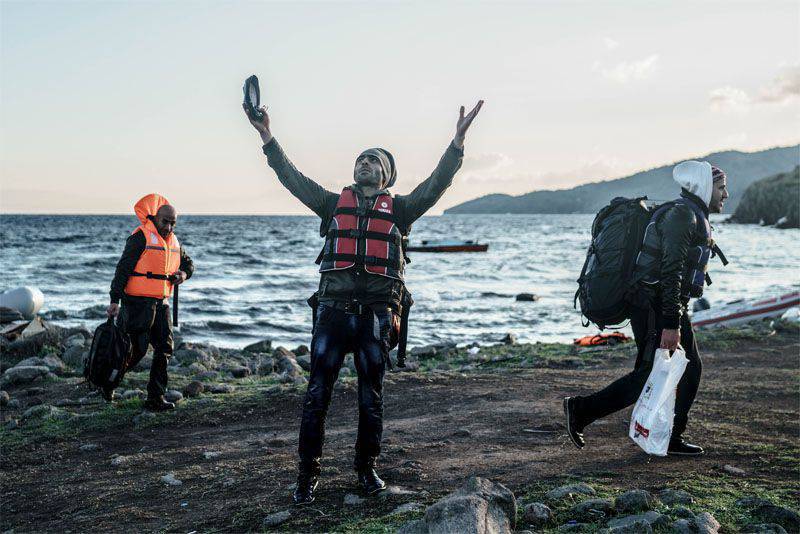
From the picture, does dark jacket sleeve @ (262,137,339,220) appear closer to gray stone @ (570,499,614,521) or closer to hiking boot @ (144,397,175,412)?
gray stone @ (570,499,614,521)

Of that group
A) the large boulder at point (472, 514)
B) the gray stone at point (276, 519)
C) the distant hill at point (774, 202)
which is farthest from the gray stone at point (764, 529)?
the distant hill at point (774, 202)

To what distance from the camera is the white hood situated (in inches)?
214

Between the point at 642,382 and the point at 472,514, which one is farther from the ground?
the point at 642,382

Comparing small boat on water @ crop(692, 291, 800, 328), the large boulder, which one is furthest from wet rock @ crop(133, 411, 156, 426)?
small boat on water @ crop(692, 291, 800, 328)

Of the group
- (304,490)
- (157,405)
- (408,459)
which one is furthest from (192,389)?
(304,490)

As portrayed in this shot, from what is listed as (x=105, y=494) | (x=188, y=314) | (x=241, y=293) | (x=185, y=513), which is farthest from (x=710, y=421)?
(x=241, y=293)

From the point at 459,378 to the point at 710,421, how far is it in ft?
10.7

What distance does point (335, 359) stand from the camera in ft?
15.3

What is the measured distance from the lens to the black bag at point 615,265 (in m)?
5.34

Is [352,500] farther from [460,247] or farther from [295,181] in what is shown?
[460,247]

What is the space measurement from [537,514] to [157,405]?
192 inches

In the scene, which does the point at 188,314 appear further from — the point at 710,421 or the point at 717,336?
the point at 710,421

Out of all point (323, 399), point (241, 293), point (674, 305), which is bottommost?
point (241, 293)

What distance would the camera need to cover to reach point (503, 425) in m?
6.77
